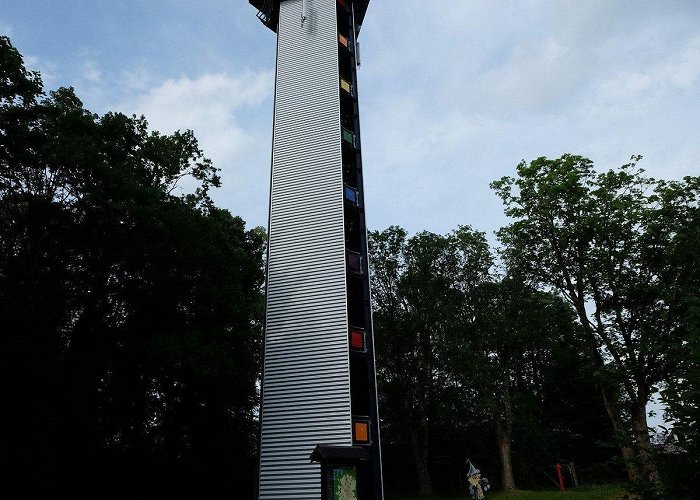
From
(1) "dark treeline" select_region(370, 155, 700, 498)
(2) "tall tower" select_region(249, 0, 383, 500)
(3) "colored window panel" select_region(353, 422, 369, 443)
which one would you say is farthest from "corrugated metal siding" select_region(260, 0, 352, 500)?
(1) "dark treeline" select_region(370, 155, 700, 498)

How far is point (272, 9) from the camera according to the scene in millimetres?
29391

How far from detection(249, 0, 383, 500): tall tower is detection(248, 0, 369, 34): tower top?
889 millimetres

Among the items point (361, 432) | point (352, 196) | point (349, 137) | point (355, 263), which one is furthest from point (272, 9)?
point (361, 432)

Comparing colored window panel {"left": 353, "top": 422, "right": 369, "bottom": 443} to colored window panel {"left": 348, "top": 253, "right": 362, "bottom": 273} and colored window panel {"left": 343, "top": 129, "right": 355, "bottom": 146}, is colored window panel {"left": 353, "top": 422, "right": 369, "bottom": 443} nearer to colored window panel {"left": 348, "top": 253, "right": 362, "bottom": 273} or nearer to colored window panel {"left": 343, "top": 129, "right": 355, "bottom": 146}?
colored window panel {"left": 348, "top": 253, "right": 362, "bottom": 273}

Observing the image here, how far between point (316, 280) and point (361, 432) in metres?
6.37

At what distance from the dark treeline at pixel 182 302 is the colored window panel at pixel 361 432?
20.9 feet

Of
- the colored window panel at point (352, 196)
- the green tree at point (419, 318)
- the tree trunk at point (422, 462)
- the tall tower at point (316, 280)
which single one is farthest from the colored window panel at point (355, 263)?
the tree trunk at point (422, 462)

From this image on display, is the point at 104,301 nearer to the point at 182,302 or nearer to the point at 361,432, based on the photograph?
the point at 182,302

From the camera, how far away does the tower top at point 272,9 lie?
96.4 ft

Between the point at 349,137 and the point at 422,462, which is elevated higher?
the point at 349,137

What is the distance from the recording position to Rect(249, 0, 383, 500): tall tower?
60.5 ft

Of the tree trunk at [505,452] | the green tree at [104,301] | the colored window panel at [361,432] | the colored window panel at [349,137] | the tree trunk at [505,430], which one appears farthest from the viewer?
the tree trunk at [505,430]

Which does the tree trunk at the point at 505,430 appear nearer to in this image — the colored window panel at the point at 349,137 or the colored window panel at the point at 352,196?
the colored window panel at the point at 352,196

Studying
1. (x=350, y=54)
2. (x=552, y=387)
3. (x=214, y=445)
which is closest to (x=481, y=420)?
(x=552, y=387)
